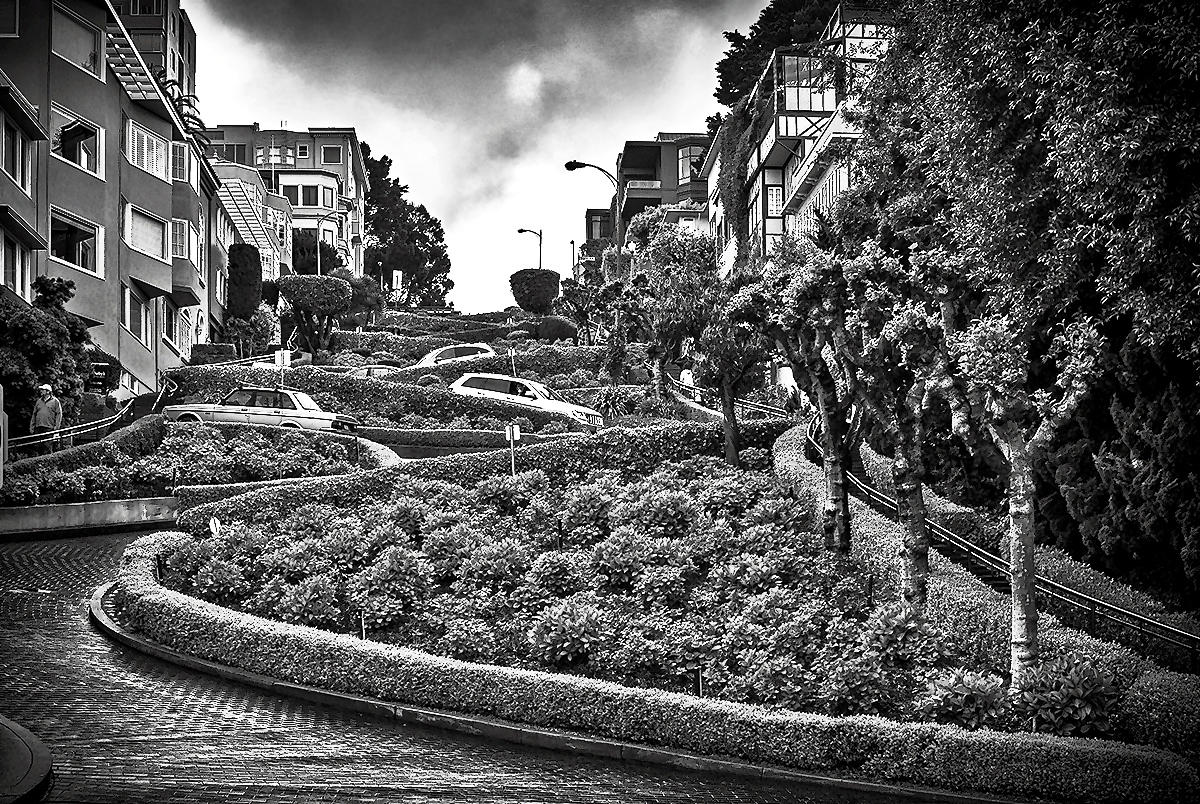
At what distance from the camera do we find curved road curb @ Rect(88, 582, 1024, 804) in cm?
1128

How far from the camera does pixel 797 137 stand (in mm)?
46812

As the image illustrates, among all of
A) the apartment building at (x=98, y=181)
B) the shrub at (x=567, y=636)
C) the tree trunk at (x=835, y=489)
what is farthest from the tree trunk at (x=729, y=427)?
the apartment building at (x=98, y=181)

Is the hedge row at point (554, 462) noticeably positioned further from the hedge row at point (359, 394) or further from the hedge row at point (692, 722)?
the hedge row at point (359, 394)

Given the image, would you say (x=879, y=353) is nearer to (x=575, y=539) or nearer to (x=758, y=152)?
(x=575, y=539)

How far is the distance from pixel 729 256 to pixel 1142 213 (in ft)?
163

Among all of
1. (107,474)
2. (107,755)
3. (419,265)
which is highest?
(419,265)

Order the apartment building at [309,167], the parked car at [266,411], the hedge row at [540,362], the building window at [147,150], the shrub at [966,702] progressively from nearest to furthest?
1. the shrub at [966,702]
2. the parked car at [266,411]
3. the building window at [147,150]
4. the hedge row at [540,362]
5. the apartment building at [309,167]

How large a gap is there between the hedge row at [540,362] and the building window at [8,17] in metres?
17.0

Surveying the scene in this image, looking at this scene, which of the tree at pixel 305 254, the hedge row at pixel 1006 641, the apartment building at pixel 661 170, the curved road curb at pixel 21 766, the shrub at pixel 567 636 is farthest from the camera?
the tree at pixel 305 254

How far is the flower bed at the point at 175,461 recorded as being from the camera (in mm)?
24234

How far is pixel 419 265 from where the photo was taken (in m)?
136

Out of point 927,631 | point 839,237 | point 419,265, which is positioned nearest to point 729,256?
point 839,237

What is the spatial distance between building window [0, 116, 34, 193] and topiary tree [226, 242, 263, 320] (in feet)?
93.2

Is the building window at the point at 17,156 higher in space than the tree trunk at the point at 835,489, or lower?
higher
